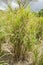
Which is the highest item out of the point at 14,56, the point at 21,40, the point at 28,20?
the point at 28,20

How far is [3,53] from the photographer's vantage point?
20.9 feet

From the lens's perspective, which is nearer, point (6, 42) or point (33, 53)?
point (33, 53)

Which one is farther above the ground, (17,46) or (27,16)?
(27,16)

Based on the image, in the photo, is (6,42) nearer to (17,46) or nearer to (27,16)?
(17,46)

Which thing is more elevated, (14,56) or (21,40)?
(21,40)

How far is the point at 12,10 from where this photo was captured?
6.32m

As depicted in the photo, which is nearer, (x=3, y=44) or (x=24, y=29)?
(x=24, y=29)

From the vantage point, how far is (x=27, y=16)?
6082 millimetres

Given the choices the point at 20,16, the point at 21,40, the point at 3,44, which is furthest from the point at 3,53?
the point at 20,16

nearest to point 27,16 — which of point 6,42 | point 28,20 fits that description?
point 28,20

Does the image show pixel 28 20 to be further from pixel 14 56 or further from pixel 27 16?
pixel 14 56

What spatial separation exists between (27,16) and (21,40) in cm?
59

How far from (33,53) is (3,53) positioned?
2.88ft

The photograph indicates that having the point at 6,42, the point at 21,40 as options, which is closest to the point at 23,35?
the point at 21,40
